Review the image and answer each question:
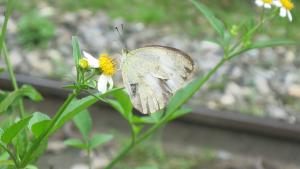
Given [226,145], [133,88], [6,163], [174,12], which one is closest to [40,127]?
[6,163]

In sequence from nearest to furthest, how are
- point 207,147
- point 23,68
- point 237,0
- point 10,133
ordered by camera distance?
point 10,133, point 207,147, point 23,68, point 237,0

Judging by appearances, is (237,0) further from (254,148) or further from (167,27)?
(254,148)

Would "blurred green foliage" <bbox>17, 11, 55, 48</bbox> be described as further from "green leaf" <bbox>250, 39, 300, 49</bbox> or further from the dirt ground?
"green leaf" <bbox>250, 39, 300, 49</bbox>

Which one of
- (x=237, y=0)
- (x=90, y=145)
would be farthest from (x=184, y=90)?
(x=237, y=0)

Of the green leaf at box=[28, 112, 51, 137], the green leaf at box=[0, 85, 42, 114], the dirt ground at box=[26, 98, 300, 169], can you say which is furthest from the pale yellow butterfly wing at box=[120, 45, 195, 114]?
the dirt ground at box=[26, 98, 300, 169]

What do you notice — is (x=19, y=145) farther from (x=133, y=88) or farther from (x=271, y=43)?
(x=271, y=43)

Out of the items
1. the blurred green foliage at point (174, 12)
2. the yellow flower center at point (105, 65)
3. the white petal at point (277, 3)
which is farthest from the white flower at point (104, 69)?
the blurred green foliage at point (174, 12)
